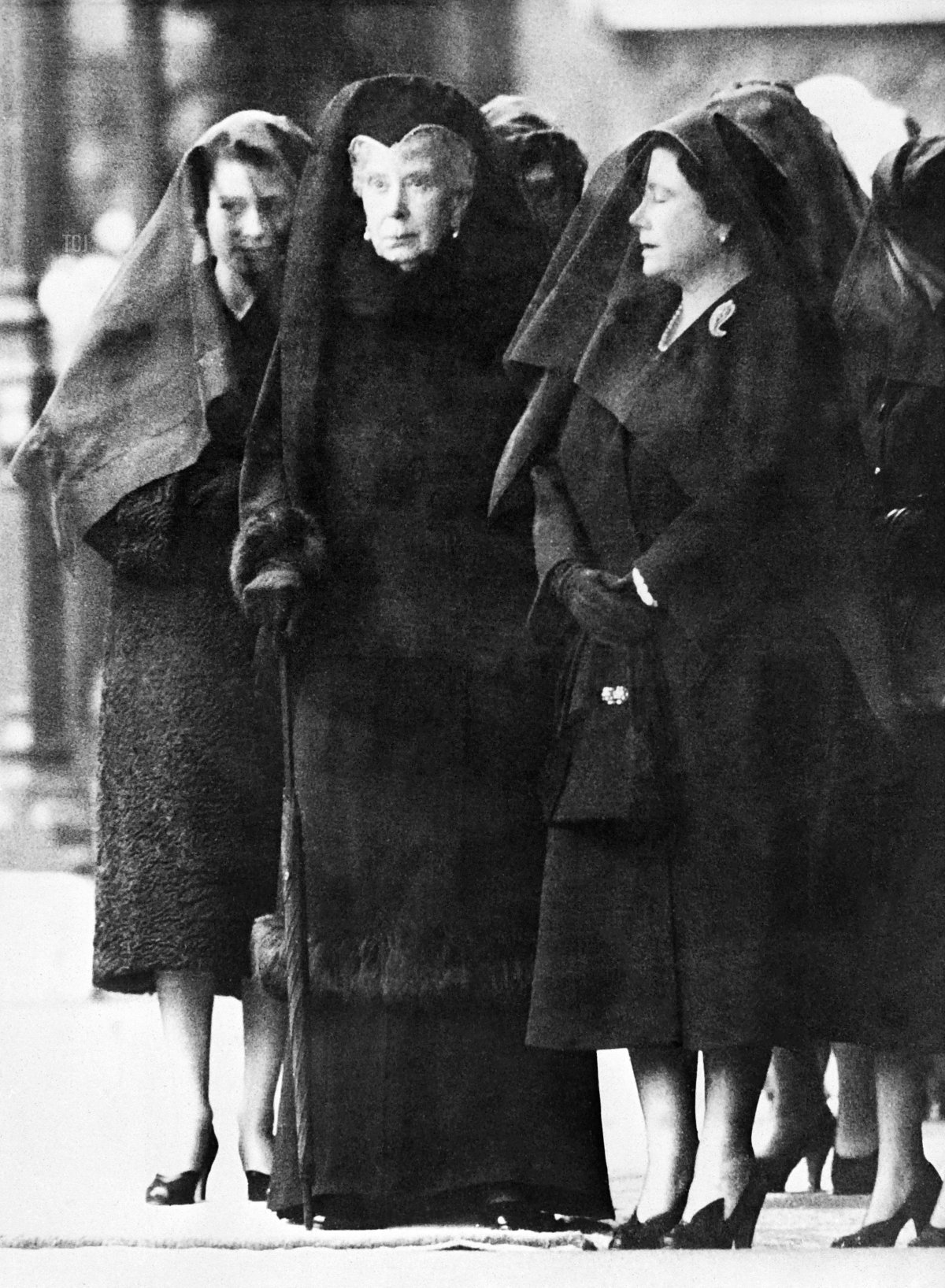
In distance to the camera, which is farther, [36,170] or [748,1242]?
[36,170]

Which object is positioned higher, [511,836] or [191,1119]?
[511,836]

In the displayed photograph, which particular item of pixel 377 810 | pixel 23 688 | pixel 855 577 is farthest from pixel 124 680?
pixel 855 577

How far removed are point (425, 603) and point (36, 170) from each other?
4.22 ft

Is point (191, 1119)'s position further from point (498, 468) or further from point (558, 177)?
point (558, 177)

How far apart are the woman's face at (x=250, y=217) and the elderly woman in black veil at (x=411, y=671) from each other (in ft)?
0.24

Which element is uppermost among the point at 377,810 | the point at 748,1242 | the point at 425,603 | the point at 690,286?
the point at 690,286

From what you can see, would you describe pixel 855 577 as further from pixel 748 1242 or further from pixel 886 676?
pixel 748 1242

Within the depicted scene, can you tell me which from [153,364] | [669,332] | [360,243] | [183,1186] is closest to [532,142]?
[360,243]

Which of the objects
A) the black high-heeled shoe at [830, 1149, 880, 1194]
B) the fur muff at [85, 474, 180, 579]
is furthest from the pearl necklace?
the black high-heeled shoe at [830, 1149, 880, 1194]

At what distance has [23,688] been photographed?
20.3 feet

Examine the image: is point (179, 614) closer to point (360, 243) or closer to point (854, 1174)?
point (360, 243)

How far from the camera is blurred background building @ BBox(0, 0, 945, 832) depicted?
6.04 metres

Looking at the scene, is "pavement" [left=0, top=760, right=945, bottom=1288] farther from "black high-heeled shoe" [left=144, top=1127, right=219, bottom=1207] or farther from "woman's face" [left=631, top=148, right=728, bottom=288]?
"woman's face" [left=631, top=148, right=728, bottom=288]

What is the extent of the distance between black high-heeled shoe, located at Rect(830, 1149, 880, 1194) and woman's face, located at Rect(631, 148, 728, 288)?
187cm
